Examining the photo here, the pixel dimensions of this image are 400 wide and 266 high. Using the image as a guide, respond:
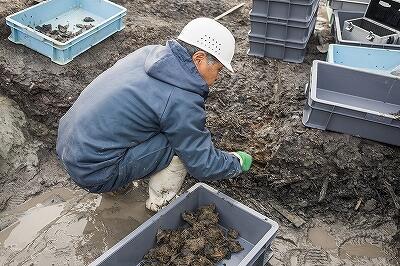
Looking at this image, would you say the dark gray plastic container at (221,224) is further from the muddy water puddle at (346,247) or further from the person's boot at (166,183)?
the muddy water puddle at (346,247)

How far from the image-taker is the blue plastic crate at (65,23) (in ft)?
15.8

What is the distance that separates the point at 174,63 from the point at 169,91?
0.19 meters

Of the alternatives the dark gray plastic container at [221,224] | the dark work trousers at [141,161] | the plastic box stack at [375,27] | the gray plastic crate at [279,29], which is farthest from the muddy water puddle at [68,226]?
→ the plastic box stack at [375,27]

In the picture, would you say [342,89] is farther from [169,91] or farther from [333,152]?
[169,91]

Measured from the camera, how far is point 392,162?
13.5 feet

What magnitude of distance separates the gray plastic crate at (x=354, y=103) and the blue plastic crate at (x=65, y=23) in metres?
2.43

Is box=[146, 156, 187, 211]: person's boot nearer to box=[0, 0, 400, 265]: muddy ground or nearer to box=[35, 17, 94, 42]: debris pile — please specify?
box=[0, 0, 400, 265]: muddy ground

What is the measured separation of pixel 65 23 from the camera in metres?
5.52

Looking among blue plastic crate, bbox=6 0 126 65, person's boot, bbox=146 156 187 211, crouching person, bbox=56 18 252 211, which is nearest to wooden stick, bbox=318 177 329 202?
crouching person, bbox=56 18 252 211

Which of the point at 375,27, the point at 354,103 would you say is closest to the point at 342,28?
the point at 375,27

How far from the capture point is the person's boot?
3.67 meters

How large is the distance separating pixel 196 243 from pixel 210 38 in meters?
1.58

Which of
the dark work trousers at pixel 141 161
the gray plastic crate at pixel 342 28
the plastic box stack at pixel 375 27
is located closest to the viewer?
the dark work trousers at pixel 141 161

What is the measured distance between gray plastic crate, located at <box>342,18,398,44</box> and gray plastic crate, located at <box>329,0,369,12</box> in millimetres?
418
